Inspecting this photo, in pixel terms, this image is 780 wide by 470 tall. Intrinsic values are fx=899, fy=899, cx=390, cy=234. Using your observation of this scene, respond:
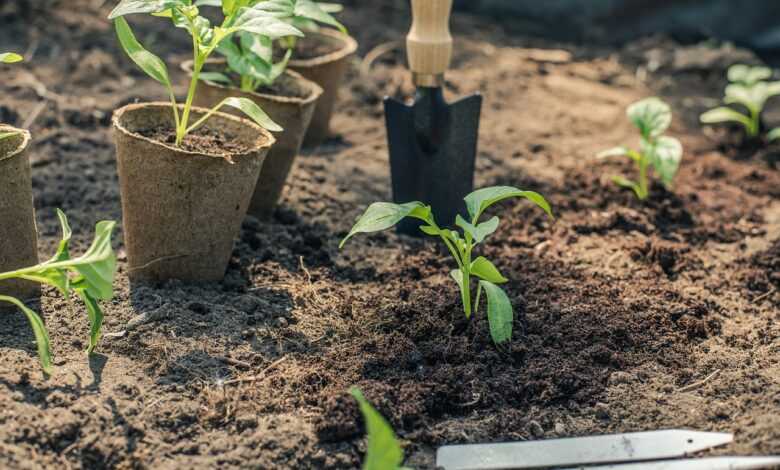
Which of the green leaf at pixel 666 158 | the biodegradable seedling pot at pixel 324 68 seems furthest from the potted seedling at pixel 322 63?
Answer: the green leaf at pixel 666 158

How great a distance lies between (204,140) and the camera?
2545 mm

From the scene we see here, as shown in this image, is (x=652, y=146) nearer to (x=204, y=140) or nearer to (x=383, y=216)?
(x=383, y=216)

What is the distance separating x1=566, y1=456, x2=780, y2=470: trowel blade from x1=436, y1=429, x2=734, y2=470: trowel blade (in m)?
0.02

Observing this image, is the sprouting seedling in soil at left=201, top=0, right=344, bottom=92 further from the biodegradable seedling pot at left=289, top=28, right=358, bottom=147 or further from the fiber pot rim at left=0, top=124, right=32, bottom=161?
the fiber pot rim at left=0, top=124, right=32, bottom=161

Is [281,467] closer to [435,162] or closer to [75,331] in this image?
[75,331]

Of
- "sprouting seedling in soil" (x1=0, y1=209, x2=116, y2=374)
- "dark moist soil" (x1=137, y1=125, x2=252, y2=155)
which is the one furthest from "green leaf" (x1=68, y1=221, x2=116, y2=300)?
"dark moist soil" (x1=137, y1=125, x2=252, y2=155)

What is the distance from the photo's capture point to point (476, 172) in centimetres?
353

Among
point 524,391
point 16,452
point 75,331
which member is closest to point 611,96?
point 524,391

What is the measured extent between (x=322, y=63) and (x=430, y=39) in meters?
0.72

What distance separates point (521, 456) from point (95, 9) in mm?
3770

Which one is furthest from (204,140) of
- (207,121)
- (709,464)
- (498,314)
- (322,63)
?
(709,464)

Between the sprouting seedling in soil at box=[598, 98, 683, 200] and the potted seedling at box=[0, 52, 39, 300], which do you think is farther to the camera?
the sprouting seedling in soil at box=[598, 98, 683, 200]

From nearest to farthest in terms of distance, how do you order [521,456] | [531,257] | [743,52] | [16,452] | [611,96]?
[16,452] → [521,456] → [531,257] → [611,96] → [743,52]

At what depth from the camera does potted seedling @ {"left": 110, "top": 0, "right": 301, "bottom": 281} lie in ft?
7.71
